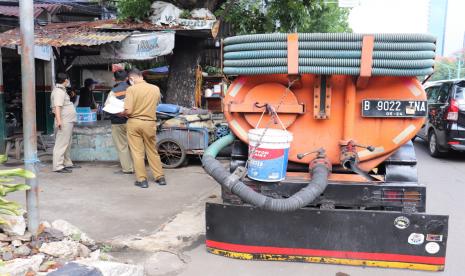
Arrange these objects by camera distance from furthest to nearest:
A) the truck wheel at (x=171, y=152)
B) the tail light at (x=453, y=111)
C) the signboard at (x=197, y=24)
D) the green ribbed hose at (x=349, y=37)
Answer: the tail light at (x=453, y=111) → the signboard at (x=197, y=24) → the truck wheel at (x=171, y=152) → the green ribbed hose at (x=349, y=37)

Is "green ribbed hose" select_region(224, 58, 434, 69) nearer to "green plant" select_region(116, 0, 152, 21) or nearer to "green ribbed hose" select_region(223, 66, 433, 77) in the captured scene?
"green ribbed hose" select_region(223, 66, 433, 77)

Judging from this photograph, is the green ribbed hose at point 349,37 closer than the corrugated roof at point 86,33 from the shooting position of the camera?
Yes

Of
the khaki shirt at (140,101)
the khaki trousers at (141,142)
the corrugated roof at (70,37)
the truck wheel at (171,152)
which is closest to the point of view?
the khaki shirt at (140,101)

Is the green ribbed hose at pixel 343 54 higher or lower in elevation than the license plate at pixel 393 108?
higher

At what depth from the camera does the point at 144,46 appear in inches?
307

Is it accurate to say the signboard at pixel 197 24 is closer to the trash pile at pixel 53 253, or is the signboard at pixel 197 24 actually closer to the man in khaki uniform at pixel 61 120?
the man in khaki uniform at pixel 61 120

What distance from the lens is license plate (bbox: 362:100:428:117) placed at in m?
3.65

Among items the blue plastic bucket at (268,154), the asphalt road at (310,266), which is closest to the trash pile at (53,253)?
the asphalt road at (310,266)

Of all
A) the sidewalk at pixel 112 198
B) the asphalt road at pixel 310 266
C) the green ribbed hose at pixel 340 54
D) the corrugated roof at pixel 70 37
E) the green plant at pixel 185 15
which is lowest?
the sidewalk at pixel 112 198

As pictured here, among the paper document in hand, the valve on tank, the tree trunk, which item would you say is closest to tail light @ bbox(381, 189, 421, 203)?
the valve on tank

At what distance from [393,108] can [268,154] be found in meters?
1.13

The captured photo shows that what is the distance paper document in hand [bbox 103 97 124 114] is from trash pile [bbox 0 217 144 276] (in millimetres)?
2762

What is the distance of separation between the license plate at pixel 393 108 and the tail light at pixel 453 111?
6299 millimetres

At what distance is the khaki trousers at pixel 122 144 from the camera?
7.48 metres
